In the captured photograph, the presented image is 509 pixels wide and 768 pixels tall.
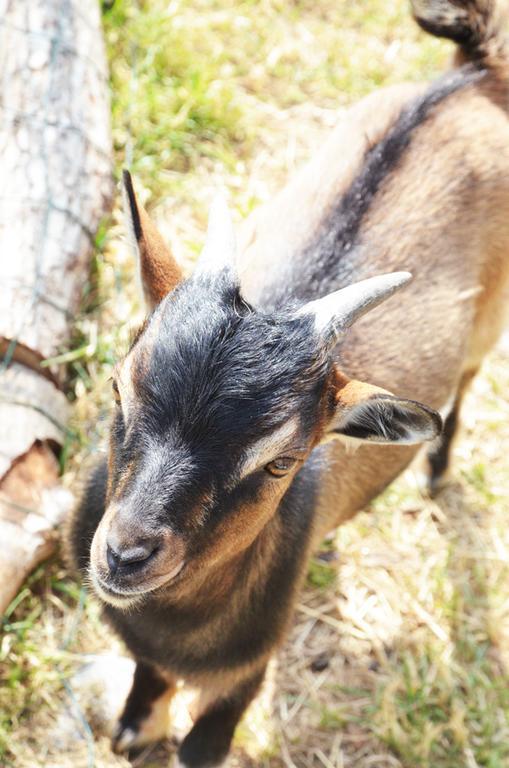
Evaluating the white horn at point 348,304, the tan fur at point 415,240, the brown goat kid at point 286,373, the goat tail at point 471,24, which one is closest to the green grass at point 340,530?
the brown goat kid at point 286,373

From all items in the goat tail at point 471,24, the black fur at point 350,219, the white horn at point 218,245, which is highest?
the goat tail at point 471,24

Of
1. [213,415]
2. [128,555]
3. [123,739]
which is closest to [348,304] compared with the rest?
[213,415]

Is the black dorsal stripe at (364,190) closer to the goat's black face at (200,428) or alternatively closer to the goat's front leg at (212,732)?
the goat's black face at (200,428)

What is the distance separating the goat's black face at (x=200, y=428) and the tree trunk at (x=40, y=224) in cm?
162

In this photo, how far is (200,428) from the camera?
3004 mm

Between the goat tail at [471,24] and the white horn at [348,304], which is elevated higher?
the goat tail at [471,24]

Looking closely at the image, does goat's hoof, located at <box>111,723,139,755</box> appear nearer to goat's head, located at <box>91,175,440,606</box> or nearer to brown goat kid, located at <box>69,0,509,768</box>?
brown goat kid, located at <box>69,0,509,768</box>

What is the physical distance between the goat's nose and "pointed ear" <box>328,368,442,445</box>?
90 centimetres

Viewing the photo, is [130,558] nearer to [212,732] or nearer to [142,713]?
[212,732]

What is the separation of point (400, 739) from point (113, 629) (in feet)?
6.02

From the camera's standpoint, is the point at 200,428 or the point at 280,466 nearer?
the point at 200,428

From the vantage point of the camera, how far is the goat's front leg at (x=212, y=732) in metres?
4.32

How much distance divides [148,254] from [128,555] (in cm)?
115

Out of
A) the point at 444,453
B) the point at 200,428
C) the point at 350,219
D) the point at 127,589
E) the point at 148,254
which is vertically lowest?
the point at 444,453
